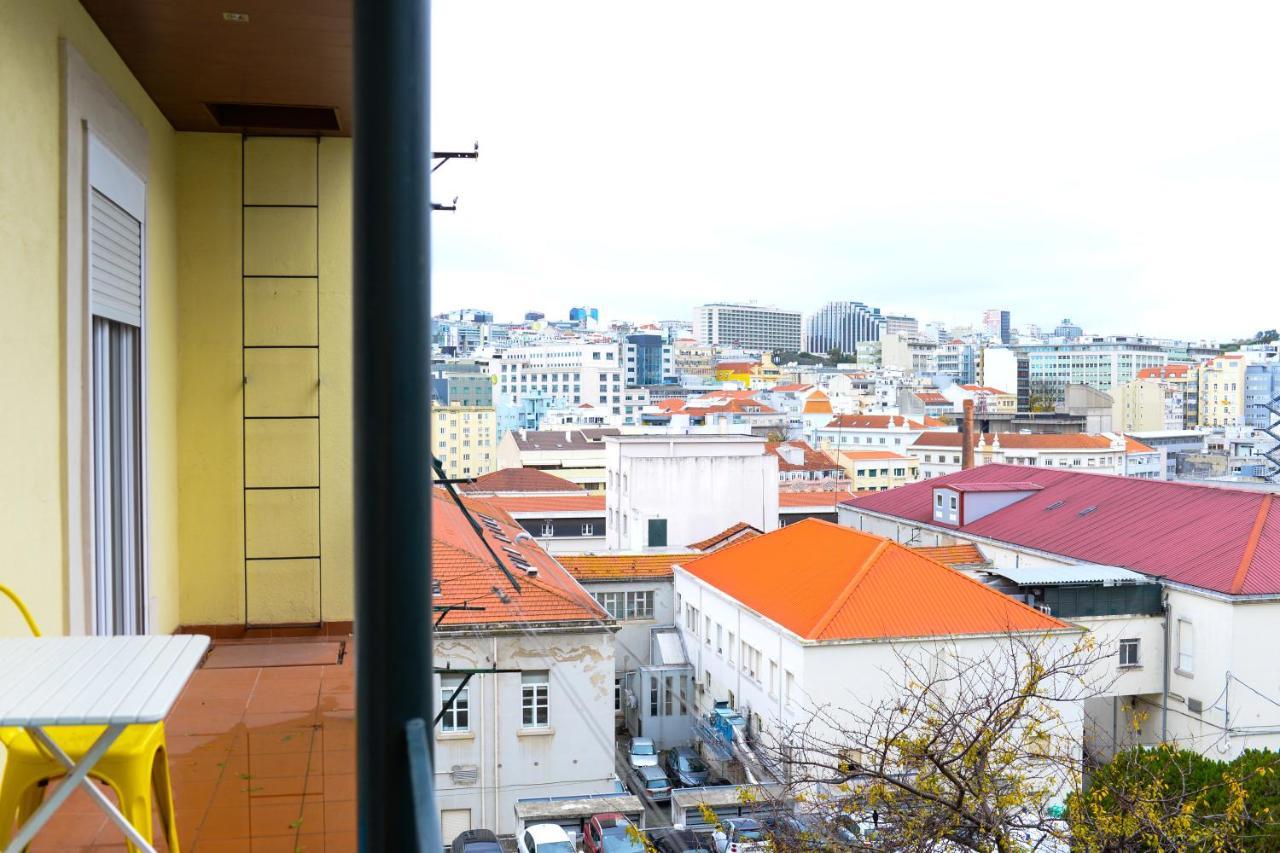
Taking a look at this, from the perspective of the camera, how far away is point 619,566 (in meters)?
21.6

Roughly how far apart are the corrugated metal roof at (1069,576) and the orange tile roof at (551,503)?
15.1m

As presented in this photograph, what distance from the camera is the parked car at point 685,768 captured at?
1633 cm

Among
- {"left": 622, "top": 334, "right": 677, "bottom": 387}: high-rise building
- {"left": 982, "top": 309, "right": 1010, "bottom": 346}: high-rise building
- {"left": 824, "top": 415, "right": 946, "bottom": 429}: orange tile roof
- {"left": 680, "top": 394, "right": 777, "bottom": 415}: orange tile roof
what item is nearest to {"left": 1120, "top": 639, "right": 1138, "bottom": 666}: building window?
{"left": 680, "top": 394, "right": 777, "bottom": 415}: orange tile roof

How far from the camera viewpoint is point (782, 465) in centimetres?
4622

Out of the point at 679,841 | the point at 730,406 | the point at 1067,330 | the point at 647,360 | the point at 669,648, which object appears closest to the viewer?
the point at 679,841

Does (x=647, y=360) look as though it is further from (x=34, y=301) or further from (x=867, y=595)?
(x=34, y=301)

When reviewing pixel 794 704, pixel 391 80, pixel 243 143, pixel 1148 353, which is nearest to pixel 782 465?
pixel 794 704

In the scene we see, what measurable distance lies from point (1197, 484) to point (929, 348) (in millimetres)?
110352

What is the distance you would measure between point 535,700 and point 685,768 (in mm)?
4018

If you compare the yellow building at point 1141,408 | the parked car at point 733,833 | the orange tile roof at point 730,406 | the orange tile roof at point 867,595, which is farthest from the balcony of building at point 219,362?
the yellow building at point 1141,408

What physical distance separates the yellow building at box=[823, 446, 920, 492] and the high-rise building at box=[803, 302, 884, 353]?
4322 inches

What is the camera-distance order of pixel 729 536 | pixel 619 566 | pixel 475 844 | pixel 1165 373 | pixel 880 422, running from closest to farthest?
1. pixel 475 844
2. pixel 619 566
3. pixel 729 536
4. pixel 880 422
5. pixel 1165 373

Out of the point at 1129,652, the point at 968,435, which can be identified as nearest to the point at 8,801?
the point at 1129,652

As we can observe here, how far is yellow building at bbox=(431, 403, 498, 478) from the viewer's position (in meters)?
49.6
